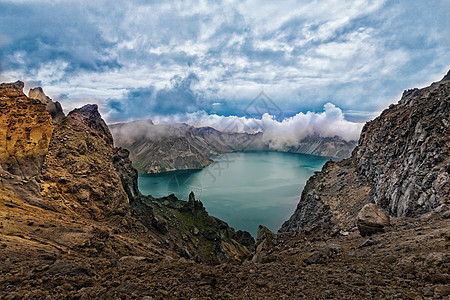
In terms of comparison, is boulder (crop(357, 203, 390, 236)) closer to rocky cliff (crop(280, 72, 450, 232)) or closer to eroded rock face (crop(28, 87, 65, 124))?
rocky cliff (crop(280, 72, 450, 232))

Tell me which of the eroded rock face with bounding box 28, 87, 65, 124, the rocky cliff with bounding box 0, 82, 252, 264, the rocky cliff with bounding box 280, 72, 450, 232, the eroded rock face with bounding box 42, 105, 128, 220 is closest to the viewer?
the rocky cliff with bounding box 0, 82, 252, 264

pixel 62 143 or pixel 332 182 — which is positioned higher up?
pixel 62 143

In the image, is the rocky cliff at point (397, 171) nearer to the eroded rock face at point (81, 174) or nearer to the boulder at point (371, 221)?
the boulder at point (371, 221)

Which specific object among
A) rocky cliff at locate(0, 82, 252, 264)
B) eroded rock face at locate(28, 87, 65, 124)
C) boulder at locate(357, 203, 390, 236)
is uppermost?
eroded rock face at locate(28, 87, 65, 124)

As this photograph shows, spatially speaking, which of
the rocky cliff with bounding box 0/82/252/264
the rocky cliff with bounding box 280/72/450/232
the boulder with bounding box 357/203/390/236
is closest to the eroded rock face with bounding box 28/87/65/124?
the rocky cliff with bounding box 0/82/252/264

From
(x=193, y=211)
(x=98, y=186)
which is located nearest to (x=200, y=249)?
(x=193, y=211)

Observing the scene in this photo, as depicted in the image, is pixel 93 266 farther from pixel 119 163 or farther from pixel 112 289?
pixel 119 163

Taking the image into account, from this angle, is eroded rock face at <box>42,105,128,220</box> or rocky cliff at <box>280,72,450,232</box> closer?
eroded rock face at <box>42,105,128,220</box>

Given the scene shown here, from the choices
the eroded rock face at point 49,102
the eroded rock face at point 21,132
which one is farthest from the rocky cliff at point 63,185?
the eroded rock face at point 49,102
